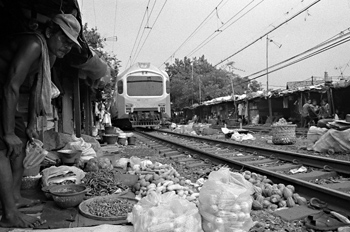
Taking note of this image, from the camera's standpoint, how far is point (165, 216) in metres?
2.51

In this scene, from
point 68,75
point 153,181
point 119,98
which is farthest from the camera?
point 119,98

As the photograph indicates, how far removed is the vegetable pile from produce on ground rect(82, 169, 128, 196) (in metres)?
0.52

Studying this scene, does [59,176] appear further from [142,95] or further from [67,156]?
[142,95]

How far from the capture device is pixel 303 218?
341 cm

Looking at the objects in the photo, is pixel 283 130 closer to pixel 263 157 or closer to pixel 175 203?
pixel 263 157

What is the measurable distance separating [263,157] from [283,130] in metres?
3.33

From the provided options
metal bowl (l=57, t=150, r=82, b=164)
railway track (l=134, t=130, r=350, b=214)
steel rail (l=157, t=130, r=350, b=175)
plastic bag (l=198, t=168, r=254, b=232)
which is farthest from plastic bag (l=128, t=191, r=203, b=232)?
steel rail (l=157, t=130, r=350, b=175)

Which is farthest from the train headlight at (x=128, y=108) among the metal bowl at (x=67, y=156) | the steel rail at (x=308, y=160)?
the metal bowl at (x=67, y=156)

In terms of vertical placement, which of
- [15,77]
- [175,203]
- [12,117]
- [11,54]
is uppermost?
[11,54]

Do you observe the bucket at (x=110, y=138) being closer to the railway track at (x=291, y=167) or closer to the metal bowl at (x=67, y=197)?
the railway track at (x=291, y=167)

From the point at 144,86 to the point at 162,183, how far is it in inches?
569

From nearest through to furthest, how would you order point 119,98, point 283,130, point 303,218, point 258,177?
point 303,218
point 258,177
point 283,130
point 119,98

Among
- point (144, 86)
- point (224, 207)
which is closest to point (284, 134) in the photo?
point (224, 207)

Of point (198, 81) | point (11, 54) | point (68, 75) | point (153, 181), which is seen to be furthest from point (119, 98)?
point (198, 81)
